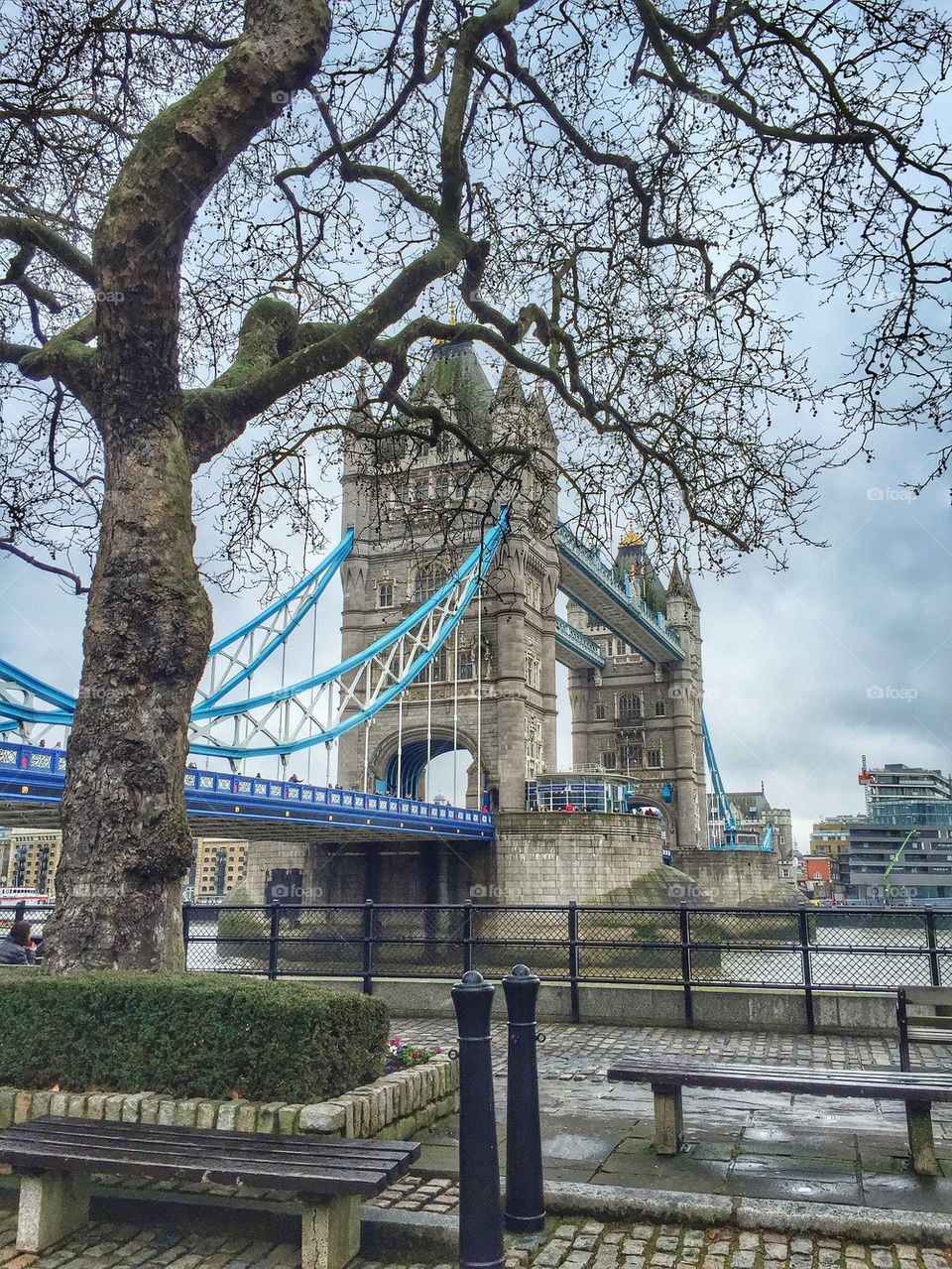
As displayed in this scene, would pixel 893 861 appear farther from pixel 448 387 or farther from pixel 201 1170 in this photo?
pixel 201 1170

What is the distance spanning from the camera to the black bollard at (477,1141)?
124 inches

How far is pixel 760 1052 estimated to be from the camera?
7.62m

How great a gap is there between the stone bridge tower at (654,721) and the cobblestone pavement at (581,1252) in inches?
2462

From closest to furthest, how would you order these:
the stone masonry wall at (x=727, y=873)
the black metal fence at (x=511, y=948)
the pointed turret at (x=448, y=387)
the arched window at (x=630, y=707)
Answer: the pointed turret at (x=448, y=387)
the black metal fence at (x=511, y=948)
the stone masonry wall at (x=727, y=873)
the arched window at (x=630, y=707)

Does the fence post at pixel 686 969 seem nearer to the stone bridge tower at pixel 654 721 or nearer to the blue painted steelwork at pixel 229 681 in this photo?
the blue painted steelwork at pixel 229 681

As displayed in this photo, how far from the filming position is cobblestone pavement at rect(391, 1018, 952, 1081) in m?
7.25

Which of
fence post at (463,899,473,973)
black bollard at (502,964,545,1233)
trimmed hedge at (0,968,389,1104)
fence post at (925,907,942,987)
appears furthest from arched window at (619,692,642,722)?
black bollard at (502,964,545,1233)

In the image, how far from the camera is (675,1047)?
7.92 meters

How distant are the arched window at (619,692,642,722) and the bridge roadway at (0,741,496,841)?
39.6m

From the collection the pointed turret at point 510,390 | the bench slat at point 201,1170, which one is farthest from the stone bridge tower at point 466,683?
the bench slat at point 201,1170

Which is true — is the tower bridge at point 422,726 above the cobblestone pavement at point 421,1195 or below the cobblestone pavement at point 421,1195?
above

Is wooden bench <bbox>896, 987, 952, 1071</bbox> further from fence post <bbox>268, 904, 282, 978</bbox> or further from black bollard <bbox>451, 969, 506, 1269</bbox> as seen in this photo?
fence post <bbox>268, 904, 282, 978</bbox>

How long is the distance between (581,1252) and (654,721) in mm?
67982

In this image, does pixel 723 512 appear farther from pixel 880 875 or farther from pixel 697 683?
pixel 880 875
